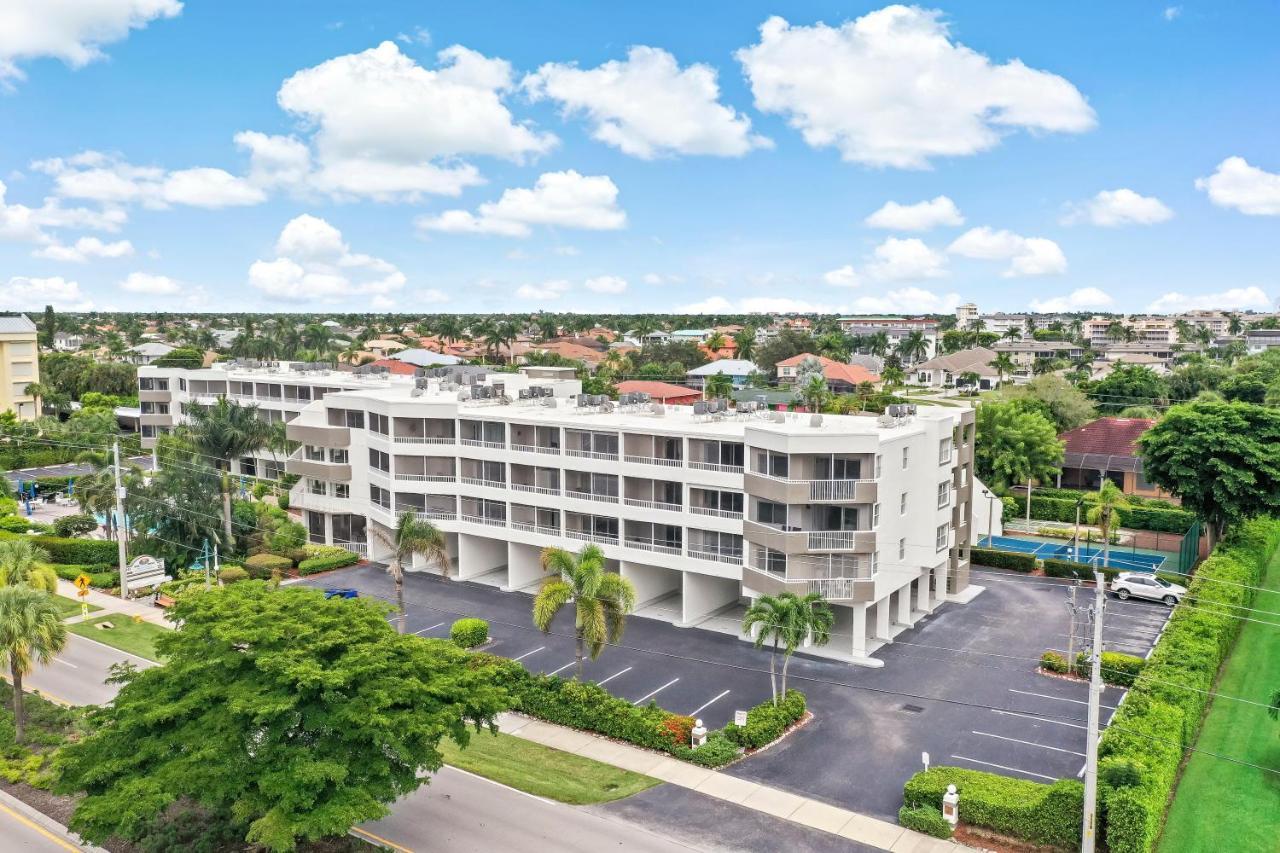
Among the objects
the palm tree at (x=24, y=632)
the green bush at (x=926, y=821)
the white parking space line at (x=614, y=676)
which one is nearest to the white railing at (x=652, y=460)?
the white parking space line at (x=614, y=676)

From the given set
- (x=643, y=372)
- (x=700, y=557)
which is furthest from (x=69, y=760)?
(x=643, y=372)

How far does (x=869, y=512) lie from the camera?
43.5m

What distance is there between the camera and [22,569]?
4072 centimetres

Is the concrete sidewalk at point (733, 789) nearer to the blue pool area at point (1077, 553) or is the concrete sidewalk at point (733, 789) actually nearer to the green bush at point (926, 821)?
the green bush at point (926, 821)

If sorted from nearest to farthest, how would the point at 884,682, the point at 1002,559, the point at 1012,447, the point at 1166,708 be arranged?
the point at 1166,708 < the point at 884,682 < the point at 1002,559 < the point at 1012,447

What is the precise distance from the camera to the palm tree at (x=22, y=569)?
1563 inches

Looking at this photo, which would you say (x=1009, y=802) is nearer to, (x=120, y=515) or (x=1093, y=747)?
(x=1093, y=747)

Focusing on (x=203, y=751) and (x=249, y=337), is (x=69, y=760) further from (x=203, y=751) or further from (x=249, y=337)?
(x=249, y=337)

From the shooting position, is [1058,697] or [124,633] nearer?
[1058,697]

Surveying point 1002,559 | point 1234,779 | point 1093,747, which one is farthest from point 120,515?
point 1234,779

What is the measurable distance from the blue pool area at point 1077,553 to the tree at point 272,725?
47.7 metres

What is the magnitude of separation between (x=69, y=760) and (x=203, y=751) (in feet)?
14.8

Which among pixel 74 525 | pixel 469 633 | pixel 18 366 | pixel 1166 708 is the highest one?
pixel 18 366

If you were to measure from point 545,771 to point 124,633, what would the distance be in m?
27.4
